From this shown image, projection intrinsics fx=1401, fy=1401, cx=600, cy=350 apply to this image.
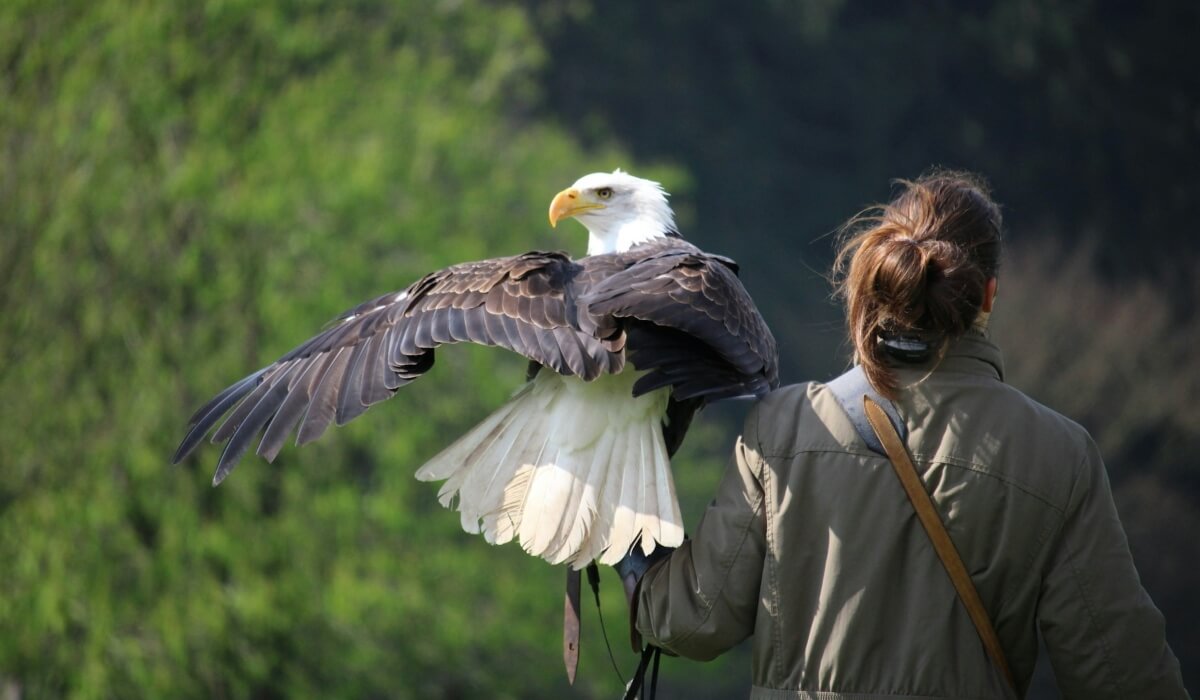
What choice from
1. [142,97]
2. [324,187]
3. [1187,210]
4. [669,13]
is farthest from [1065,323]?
[142,97]

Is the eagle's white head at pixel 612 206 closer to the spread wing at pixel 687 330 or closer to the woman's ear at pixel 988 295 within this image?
the spread wing at pixel 687 330

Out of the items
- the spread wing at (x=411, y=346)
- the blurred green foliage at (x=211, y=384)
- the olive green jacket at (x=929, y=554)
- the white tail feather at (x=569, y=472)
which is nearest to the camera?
the olive green jacket at (x=929, y=554)

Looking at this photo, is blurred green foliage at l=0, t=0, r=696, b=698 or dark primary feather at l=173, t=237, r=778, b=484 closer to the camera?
dark primary feather at l=173, t=237, r=778, b=484

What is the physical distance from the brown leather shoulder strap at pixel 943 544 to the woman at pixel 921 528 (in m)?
A: 0.01

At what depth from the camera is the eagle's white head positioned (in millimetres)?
4195

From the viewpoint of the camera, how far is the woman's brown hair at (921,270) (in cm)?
192

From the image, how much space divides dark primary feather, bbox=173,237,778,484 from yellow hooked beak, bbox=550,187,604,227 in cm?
123

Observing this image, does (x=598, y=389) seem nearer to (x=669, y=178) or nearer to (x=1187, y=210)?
(x=669, y=178)

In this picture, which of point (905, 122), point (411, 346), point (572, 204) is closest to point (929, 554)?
point (411, 346)

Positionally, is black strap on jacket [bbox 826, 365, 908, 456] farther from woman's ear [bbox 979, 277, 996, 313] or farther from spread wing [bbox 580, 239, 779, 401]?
spread wing [bbox 580, 239, 779, 401]

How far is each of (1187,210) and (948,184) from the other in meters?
17.7

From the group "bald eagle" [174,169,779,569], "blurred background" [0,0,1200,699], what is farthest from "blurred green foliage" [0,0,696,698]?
"bald eagle" [174,169,779,569]

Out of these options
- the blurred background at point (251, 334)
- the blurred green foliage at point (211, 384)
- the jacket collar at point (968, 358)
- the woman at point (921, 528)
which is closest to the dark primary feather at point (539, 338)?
the woman at point (921, 528)

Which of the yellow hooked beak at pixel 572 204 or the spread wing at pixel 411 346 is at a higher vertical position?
the yellow hooked beak at pixel 572 204
